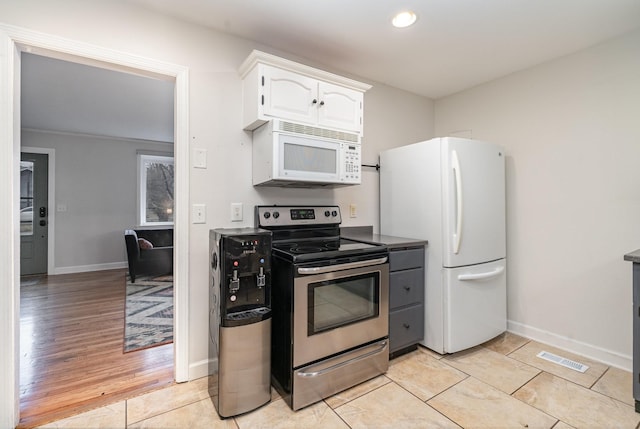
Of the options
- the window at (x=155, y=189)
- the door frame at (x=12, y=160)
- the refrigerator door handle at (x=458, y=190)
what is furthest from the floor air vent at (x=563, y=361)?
the window at (x=155, y=189)

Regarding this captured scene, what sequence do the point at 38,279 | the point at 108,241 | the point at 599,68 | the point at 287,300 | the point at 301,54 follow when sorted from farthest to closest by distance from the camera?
1. the point at 108,241
2. the point at 38,279
3. the point at 301,54
4. the point at 599,68
5. the point at 287,300

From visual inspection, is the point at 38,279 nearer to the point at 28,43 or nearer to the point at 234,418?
the point at 28,43

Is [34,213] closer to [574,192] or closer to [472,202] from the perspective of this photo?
[472,202]

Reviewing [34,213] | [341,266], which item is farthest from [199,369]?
[34,213]

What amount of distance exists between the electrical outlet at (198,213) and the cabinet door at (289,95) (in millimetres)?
761

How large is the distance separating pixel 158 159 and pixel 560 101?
6285 mm

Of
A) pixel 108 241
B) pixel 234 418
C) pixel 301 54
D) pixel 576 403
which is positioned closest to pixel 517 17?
pixel 301 54

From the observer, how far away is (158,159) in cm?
607

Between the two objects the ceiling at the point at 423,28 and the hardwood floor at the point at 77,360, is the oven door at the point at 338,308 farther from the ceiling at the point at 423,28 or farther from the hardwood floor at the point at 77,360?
the ceiling at the point at 423,28

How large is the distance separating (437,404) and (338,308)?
78 centimetres

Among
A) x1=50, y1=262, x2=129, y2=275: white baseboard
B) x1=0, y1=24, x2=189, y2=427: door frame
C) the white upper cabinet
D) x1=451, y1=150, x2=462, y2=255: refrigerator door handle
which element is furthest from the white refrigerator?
x1=50, y1=262, x2=129, y2=275: white baseboard

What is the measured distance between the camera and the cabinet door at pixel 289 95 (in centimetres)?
199

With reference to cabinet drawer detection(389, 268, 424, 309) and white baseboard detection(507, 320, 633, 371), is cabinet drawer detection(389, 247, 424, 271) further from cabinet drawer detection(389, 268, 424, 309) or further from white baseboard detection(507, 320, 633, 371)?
white baseboard detection(507, 320, 633, 371)

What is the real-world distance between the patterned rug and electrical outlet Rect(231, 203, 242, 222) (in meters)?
1.34
